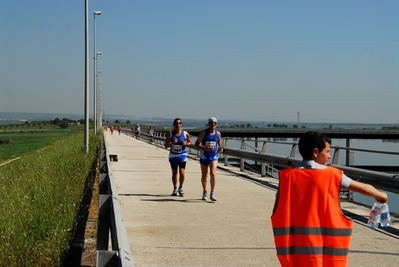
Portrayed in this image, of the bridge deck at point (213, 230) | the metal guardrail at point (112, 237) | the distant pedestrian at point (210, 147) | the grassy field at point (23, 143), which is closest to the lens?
the metal guardrail at point (112, 237)

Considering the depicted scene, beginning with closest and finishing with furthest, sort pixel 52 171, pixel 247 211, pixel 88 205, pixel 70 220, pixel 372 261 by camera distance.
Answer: pixel 372 261 → pixel 70 220 → pixel 88 205 → pixel 247 211 → pixel 52 171

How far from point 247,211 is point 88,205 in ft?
10.6

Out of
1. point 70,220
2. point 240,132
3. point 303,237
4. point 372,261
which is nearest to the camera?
point 303,237

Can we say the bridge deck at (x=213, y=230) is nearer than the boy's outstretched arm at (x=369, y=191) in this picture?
No

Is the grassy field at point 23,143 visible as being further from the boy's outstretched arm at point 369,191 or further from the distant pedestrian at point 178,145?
the boy's outstretched arm at point 369,191

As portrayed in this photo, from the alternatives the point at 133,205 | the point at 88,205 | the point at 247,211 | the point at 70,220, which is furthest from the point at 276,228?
the point at 133,205

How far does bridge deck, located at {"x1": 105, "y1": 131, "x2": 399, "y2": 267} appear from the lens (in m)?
8.65

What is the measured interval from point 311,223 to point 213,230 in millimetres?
5919

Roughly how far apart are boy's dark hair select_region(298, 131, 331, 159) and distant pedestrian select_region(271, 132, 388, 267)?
0.20 metres

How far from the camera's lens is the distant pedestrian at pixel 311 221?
4.94m

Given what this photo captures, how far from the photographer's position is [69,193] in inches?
480

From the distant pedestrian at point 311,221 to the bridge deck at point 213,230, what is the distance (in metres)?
3.35

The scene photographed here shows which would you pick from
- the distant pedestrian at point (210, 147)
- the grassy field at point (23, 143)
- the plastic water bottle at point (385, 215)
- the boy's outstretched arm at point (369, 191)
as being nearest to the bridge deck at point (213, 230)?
the distant pedestrian at point (210, 147)

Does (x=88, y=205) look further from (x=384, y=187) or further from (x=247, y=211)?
(x=384, y=187)
